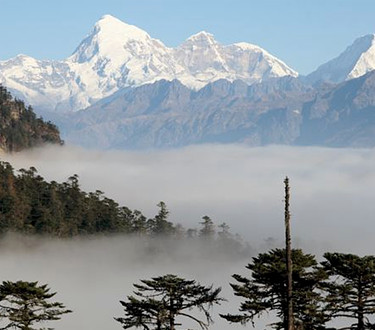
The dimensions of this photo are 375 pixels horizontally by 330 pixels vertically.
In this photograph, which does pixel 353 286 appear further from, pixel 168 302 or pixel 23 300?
pixel 23 300

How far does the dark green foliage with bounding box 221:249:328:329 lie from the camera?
60781mm

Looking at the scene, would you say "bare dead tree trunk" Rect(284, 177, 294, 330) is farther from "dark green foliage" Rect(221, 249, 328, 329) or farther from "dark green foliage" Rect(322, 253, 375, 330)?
"dark green foliage" Rect(322, 253, 375, 330)

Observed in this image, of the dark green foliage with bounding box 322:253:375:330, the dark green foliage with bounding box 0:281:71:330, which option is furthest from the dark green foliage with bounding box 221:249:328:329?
the dark green foliage with bounding box 0:281:71:330

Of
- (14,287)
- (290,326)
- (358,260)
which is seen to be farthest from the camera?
(14,287)

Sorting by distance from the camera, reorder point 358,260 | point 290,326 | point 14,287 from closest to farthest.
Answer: point 290,326, point 358,260, point 14,287

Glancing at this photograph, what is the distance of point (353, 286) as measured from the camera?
200ft

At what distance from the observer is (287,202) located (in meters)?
48.2

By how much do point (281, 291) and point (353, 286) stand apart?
17.2ft

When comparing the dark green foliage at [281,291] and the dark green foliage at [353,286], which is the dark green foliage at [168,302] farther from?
the dark green foliage at [353,286]

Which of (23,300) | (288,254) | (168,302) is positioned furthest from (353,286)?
(23,300)

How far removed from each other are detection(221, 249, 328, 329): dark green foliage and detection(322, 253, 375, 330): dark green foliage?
1.05 m

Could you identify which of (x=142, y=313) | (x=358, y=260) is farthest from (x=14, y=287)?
(x=358, y=260)

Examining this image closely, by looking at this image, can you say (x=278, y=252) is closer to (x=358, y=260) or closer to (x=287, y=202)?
(x=358, y=260)

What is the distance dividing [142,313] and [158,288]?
115 inches
